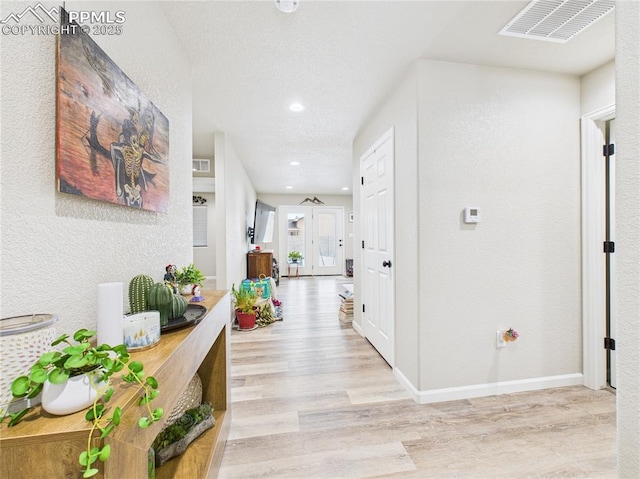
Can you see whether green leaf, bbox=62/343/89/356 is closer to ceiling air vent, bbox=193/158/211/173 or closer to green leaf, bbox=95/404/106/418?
green leaf, bbox=95/404/106/418

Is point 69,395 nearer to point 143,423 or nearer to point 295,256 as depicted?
point 143,423

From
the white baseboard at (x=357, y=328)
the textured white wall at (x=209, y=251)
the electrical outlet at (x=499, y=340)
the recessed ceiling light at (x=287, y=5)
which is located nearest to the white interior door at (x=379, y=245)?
the white baseboard at (x=357, y=328)

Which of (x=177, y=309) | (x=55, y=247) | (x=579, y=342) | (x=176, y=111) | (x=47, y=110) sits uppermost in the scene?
(x=176, y=111)

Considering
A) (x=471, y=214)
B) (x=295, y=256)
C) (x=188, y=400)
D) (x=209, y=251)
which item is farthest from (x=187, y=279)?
(x=295, y=256)

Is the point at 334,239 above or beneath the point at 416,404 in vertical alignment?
above

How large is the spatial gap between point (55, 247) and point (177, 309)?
1.46ft

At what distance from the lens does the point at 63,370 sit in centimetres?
56

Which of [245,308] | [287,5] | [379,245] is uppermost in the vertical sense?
[287,5]

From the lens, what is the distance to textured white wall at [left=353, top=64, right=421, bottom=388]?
1.97m

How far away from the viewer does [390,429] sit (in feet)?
5.51

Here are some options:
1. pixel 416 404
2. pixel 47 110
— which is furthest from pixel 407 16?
pixel 416 404

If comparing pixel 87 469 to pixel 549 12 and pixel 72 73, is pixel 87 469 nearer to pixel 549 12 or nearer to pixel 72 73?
pixel 72 73

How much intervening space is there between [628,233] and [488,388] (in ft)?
6.10

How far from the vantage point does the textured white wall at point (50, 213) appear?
694 millimetres
